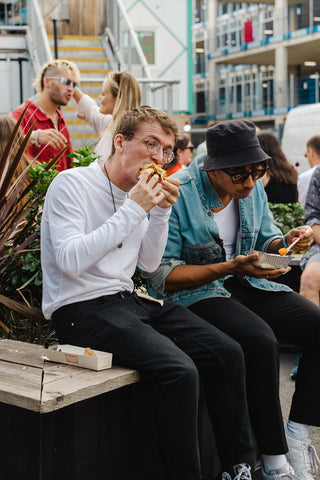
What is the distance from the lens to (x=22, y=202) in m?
3.82

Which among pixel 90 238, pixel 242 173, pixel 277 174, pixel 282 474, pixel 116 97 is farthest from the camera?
pixel 277 174

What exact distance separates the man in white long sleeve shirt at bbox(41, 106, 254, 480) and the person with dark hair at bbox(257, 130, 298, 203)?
3369mm

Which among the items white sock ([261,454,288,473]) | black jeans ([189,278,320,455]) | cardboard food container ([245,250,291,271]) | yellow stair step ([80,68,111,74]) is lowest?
white sock ([261,454,288,473])

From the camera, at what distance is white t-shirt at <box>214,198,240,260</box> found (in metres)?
3.52

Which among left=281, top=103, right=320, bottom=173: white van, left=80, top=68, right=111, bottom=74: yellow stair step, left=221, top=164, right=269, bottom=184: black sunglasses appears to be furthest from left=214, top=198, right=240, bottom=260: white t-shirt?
left=281, top=103, right=320, bottom=173: white van

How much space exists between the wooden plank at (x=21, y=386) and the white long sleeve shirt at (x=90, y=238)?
26 centimetres

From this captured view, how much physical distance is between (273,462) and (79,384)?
1043 millimetres

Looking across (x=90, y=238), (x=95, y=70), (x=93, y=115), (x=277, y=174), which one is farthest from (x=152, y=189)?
(x=95, y=70)

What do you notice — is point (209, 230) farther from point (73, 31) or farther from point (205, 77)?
point (205, 77)

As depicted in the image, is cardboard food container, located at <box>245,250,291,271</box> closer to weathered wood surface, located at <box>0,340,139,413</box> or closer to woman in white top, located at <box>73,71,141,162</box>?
weathered wood surface, located at <box>0,340,139,413</box>

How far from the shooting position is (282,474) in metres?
2.96

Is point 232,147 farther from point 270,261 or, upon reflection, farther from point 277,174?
point 277,174

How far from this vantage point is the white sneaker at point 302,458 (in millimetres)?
3129

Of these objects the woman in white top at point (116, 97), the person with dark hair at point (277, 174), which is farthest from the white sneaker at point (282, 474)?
the person with dark hair at point (277, 174)
